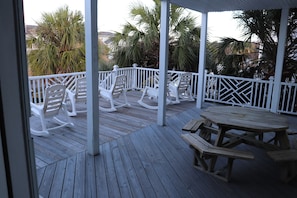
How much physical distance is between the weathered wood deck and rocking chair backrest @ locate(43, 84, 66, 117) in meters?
0.39

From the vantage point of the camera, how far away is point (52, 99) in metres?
4.01

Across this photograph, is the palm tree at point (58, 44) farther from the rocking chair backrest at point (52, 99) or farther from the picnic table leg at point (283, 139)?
the picnic table leg at point (283, 139)

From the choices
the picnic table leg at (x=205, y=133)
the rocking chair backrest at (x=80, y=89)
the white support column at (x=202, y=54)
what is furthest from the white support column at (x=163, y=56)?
the rocking chair backrest at (x=80, y=89)

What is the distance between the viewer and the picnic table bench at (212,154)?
2.54 metres

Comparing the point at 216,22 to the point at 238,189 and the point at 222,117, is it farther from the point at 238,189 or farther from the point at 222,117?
the point at 238,189

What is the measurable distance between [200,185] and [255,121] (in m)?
1.20

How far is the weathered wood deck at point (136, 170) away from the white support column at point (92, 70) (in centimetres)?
27

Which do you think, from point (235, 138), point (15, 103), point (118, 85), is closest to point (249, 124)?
point (235, 138)

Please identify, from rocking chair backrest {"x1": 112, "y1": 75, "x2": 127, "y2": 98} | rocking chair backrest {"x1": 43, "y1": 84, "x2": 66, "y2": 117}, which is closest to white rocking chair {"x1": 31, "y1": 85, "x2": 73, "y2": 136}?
rocking chair backrest {"x1": 43, "y1": 84, "x2": 66, "y2": 117}

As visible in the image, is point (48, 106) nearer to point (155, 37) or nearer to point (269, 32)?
point (155, 37)

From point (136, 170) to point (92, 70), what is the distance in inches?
53.9

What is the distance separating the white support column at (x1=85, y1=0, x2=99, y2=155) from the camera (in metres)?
2.83

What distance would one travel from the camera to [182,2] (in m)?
4.70

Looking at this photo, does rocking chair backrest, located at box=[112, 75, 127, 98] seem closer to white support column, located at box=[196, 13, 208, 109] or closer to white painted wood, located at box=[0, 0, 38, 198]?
white support column, located at box=[196, 13, 208, 109]
